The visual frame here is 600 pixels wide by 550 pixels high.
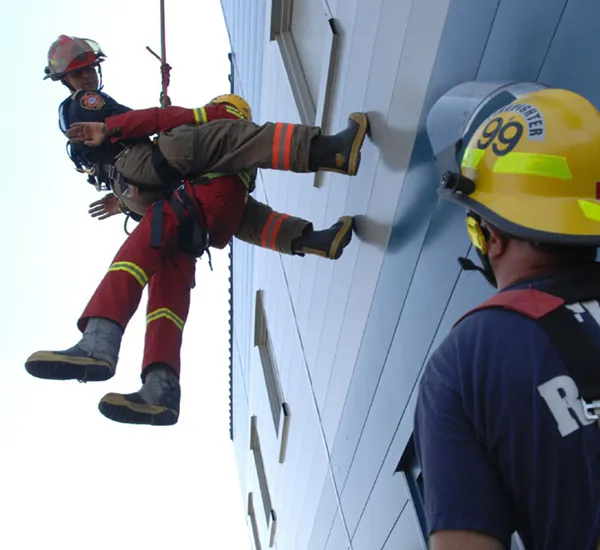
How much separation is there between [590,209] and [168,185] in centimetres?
289

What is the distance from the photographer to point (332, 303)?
207 inches

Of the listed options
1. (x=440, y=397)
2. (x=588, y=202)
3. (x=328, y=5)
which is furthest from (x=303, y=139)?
(x=440, y=397)

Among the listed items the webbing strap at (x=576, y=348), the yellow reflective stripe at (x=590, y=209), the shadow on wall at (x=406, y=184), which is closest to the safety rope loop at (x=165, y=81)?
the shadow on wall at (x=406, y=184)

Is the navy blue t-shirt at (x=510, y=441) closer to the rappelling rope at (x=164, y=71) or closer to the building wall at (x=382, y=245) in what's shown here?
the building wall at (x=382, y=245)

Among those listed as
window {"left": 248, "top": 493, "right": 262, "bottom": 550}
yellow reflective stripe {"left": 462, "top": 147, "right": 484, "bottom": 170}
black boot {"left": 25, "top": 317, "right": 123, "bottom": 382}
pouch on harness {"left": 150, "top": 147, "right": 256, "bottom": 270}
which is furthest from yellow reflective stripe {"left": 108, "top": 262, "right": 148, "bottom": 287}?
window {"left": 248, "top": 493, "right": 262, "bottom": 550}

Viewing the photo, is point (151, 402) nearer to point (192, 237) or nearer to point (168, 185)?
point (192, 237)

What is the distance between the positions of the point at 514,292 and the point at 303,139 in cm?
251

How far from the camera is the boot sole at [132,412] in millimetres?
3203

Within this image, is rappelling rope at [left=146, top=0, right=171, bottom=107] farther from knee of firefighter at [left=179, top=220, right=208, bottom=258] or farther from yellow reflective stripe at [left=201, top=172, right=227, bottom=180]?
knee of firefighter at [left=179, top=220, right=208, bottom=258]

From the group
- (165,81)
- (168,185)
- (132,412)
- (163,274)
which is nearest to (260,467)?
(165,81)

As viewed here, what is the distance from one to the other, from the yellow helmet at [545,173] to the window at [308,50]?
297 centimetres

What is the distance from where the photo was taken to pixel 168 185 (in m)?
4.22

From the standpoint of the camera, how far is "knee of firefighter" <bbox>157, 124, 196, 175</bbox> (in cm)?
405

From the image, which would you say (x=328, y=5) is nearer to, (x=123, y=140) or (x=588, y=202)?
(x=123, y=140)
